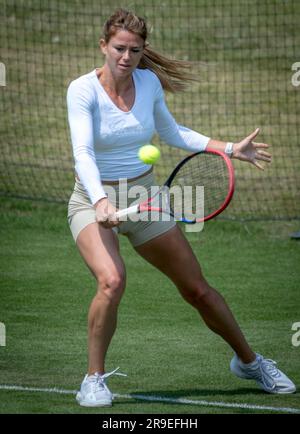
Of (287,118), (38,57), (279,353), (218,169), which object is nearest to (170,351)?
(279,353)

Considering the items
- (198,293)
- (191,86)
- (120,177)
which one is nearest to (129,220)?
(120,177)

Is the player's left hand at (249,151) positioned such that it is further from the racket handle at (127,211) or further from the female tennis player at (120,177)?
the racket handle at (127,211)

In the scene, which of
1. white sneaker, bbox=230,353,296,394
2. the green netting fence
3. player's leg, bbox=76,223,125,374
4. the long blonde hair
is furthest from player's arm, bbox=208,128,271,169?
the green netting fence

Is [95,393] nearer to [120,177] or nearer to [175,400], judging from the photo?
[175,400]

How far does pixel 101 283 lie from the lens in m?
4.89

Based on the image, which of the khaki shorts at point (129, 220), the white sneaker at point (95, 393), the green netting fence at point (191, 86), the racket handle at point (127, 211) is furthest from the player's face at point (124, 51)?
the green netting fence at point (191, 86)

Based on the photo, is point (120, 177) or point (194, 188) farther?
point (194, 188)

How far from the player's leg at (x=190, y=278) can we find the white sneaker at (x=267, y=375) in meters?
0.05

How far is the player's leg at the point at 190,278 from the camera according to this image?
5141mm

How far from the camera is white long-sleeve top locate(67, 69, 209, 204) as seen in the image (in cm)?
481

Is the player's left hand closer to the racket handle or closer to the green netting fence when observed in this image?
the racket handle

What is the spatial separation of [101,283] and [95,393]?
57cm

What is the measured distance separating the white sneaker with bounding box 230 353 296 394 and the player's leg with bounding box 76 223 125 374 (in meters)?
0.90
